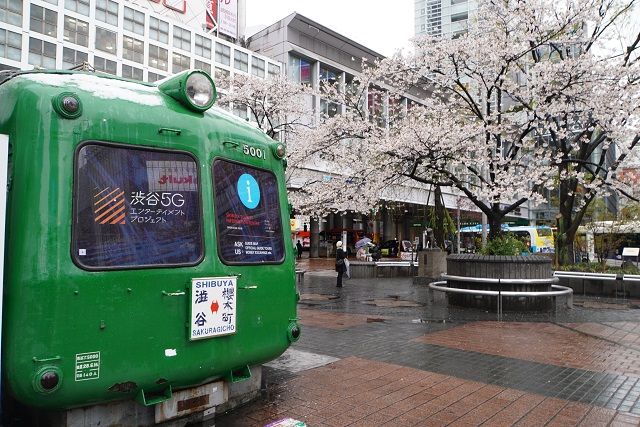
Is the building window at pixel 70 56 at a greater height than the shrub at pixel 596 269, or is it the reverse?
the building window at pixel 70 56

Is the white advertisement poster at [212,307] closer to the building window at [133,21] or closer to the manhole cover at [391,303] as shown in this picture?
the manhole cover at [391,303]

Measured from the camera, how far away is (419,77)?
16.7 metres

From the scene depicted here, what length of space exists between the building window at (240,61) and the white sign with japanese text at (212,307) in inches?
1692

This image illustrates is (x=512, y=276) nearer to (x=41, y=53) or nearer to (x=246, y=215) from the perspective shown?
(x=246, y=215)

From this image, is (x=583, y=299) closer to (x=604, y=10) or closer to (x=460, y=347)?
(x=460, y=347)

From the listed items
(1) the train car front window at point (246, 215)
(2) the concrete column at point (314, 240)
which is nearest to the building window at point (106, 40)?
(2) the concrete column at point (314, 240)

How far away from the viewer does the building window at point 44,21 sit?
3302 cm

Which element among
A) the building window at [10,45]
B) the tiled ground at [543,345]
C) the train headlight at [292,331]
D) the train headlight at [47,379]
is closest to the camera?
the train headlight at [47,379]

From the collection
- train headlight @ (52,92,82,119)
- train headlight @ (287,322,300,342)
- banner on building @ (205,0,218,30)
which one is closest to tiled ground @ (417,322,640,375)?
train headlight @ (287,322,300,342)

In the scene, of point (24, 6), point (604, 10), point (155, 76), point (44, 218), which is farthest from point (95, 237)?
point (155, 76)

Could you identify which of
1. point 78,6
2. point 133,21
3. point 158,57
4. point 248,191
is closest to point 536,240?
point 158,57

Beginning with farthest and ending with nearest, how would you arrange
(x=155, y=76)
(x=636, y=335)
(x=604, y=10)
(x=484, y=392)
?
(x=155, y=76), (x=604, y=10), (x=636, y=335), (x=484, y=392)

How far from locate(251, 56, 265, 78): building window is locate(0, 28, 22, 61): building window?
18532mm

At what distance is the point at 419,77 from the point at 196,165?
46.2ft
